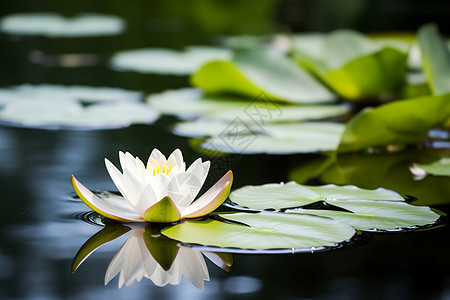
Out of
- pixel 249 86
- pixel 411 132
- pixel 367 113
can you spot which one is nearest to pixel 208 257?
pixel 367 113

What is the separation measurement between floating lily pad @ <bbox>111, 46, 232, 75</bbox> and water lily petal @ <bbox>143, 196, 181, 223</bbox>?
1.48 metres

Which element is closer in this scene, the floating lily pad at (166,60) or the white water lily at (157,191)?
the white water lily at (157,191)

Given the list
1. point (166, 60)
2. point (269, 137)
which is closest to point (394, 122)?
point (269, 137)

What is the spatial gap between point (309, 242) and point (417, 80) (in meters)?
1.32

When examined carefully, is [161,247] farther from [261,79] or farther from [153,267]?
[261,79]

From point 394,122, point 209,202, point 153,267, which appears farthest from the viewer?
point 394,122

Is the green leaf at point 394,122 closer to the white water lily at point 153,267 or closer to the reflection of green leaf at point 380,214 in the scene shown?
the reflection of green leaf at point 380,214

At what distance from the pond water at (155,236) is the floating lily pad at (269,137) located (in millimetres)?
40

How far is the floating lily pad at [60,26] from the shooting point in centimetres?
307

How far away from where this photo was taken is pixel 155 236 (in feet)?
2.84

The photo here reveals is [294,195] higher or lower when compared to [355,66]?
lower

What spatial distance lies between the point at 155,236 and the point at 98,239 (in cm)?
7

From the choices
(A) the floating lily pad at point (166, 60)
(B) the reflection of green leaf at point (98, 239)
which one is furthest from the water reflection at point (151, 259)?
(A) the floating lily pad at point (166, 60)

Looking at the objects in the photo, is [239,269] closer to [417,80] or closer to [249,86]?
[249,86]
